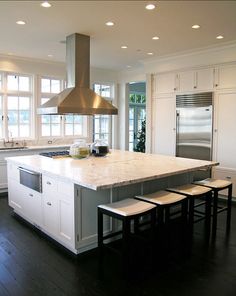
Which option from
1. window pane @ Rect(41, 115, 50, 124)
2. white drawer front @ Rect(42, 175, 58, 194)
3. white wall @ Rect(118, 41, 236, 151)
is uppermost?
white wall @ Rect(118, 41, 236, 151)

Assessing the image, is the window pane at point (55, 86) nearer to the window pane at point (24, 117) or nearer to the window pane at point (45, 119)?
the window pane at point (45, 119)

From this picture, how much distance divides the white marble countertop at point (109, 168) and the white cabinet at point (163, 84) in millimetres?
2208

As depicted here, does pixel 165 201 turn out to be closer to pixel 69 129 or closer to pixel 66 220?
pixel 66 220

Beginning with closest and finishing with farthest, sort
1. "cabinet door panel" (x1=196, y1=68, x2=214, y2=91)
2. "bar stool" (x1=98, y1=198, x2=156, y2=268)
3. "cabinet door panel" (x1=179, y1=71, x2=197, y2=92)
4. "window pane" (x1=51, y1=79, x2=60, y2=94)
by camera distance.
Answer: "bar stool" (x1=98, y1=198, x2=156, y2=268) → "cabinet door panel" (x1=196, y1=68, x2=214, y2=91) → "cabinet door panel" (x1=179, y1=71, x2=197, y2=92) → "window pane" (x1=51, y1=79, x2=60, y2=94)

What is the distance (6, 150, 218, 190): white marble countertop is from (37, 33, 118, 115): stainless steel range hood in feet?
2.51

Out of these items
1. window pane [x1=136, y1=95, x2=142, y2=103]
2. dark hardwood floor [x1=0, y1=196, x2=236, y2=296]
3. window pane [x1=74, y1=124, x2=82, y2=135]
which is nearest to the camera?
dark hardwood floor [x1=0, y1=196, x2=236, y2=296]

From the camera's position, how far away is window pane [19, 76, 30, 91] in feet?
20.8

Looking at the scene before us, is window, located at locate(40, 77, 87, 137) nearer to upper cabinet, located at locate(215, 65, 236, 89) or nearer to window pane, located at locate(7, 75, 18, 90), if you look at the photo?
window pane, located at locate(7, 75, 18, 90)

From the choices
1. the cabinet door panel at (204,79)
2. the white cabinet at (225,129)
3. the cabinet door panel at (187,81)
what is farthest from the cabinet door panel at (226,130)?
the cabinet door panel at (187,81)

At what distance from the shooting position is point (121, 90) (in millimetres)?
7953

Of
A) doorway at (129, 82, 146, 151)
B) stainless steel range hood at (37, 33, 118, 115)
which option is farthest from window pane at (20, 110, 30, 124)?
doorway at (129, 82, 146, 151)

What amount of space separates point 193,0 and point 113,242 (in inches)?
113

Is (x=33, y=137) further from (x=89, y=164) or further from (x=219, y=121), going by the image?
(x=219, y=121)

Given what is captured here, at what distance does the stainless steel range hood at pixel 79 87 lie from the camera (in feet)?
13.8
